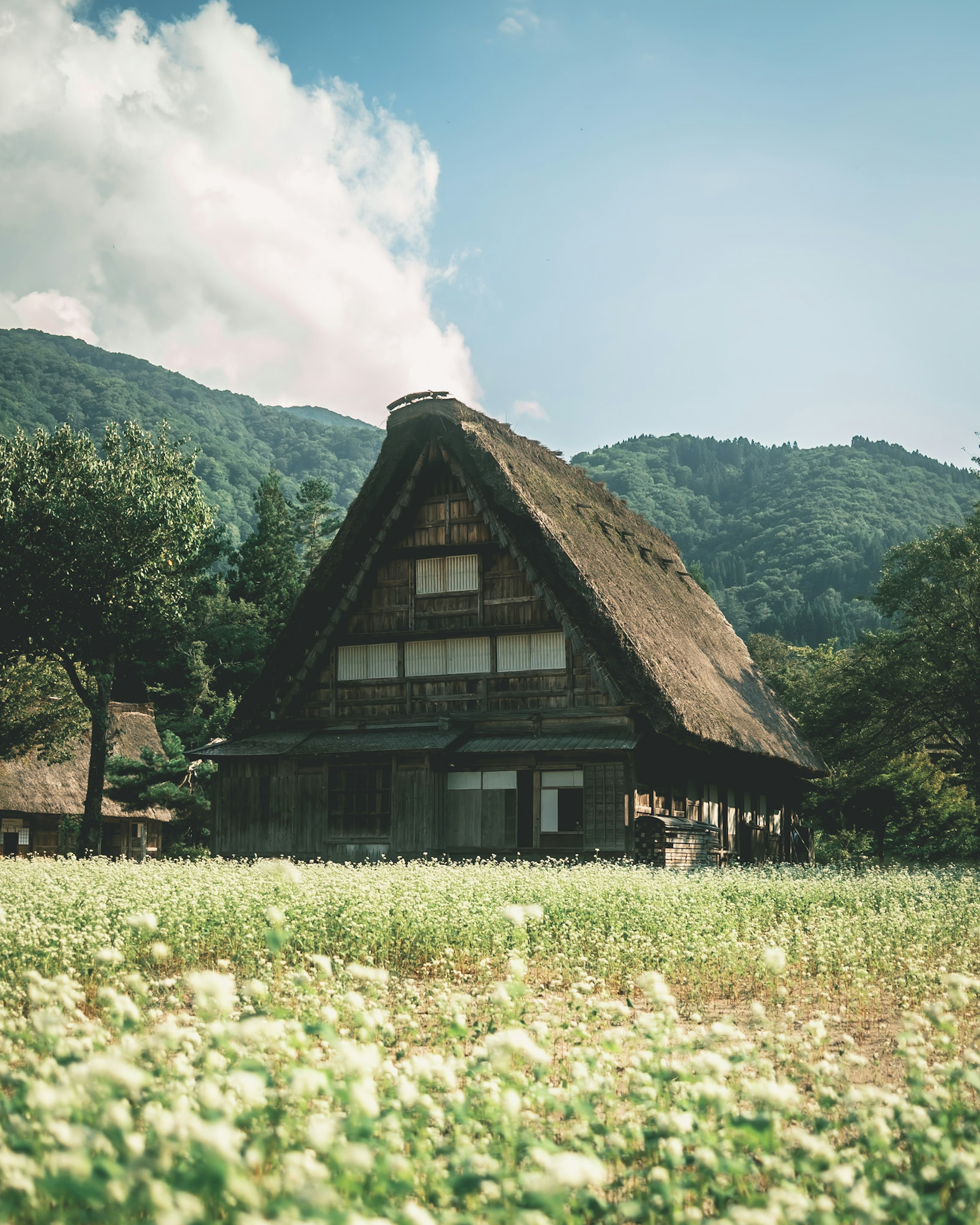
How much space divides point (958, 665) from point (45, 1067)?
980 inches

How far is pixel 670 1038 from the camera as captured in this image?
4508 millimetres

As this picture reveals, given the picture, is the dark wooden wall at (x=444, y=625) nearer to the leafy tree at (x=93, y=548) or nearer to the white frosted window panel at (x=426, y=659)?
the white frosted window panel at (x=426, y=659)

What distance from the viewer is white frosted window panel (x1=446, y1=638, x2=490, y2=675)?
2083cm

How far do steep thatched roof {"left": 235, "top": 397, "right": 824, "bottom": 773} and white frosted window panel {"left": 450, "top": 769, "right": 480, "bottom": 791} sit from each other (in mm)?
3273

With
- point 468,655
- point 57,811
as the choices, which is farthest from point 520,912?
point 57,811

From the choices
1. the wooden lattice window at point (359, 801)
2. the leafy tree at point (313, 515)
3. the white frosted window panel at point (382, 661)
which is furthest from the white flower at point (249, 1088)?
the leafy tree at point (313, 515)

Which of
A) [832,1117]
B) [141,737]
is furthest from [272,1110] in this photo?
[141,737]

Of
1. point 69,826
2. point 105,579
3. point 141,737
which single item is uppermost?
point 105,579

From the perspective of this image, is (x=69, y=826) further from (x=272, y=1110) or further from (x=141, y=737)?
(x=272, y=1110)

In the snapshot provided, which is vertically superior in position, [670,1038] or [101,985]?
[670,1038]

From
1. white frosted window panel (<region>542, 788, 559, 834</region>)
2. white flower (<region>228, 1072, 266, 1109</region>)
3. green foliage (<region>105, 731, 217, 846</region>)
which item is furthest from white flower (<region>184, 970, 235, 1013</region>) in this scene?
green foliage (<region>105, 731, 217, 846</region>)

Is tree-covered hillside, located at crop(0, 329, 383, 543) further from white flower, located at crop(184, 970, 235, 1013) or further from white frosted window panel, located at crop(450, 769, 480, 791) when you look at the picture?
white flower, located at crop(184, 970, 235, 1013)

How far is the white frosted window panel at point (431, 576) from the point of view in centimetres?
2150

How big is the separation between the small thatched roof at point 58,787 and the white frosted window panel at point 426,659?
437 inches
